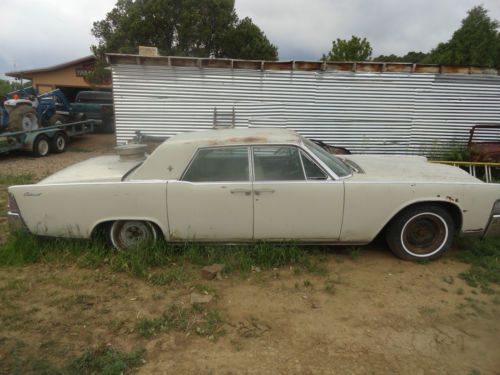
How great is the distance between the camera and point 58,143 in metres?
11.4

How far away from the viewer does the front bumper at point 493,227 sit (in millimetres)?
3623

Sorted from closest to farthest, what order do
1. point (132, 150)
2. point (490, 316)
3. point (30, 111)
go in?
1. point (490, 316)
2. point (132, 150)
3. point (30, 111)

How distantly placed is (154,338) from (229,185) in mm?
1539

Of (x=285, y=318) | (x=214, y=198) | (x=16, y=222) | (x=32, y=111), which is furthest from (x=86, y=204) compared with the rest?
(x=32, y=111)

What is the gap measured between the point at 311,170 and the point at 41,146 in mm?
10125

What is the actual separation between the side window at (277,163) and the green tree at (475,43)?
104 feet

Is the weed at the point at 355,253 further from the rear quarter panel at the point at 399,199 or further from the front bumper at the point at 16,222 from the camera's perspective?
the front bumper at the point at 16,222

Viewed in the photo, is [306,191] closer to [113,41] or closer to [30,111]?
[30,111]

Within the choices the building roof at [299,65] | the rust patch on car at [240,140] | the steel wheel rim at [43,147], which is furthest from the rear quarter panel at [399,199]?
the steel wheel rim at [43,147]

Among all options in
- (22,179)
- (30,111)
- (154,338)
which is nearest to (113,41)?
(30,111)

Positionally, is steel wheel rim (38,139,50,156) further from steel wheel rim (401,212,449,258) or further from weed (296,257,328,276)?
steel wheel rim (401,212,449,258)

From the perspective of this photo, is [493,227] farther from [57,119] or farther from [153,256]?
[57,119]

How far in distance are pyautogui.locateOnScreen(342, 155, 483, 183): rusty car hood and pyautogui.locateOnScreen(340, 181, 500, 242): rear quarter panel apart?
99 mm

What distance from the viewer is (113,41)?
20.6 metres
